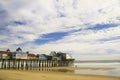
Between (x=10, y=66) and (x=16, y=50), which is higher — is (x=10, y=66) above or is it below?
below

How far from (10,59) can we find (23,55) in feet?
18.6

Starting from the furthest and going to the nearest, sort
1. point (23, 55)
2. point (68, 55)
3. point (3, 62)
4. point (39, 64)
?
point (68, 55)
point (39, 64)
point (23, 55)
point (3, 62)

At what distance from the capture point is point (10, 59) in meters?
63.1

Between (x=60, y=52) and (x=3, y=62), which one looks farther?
(x=60, y=52)

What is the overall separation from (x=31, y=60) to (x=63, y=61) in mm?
21418

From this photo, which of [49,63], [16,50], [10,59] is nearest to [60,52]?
[49,63]

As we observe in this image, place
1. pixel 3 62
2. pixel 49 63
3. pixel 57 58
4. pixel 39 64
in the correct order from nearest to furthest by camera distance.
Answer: pixel 3 62 → pixel 39 64 → pixel 49 63 → pixel 57 58

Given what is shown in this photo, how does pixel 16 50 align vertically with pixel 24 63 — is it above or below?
above

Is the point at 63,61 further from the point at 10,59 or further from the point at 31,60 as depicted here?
the point at 10,59

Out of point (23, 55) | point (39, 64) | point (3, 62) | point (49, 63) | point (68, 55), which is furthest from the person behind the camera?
point (68, 55)

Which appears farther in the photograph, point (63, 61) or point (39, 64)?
point (63, 61)

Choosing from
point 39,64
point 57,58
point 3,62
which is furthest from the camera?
point 57,58

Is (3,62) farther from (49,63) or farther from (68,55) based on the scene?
(68,55)

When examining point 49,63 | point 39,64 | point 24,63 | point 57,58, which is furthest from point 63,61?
point 24,63
